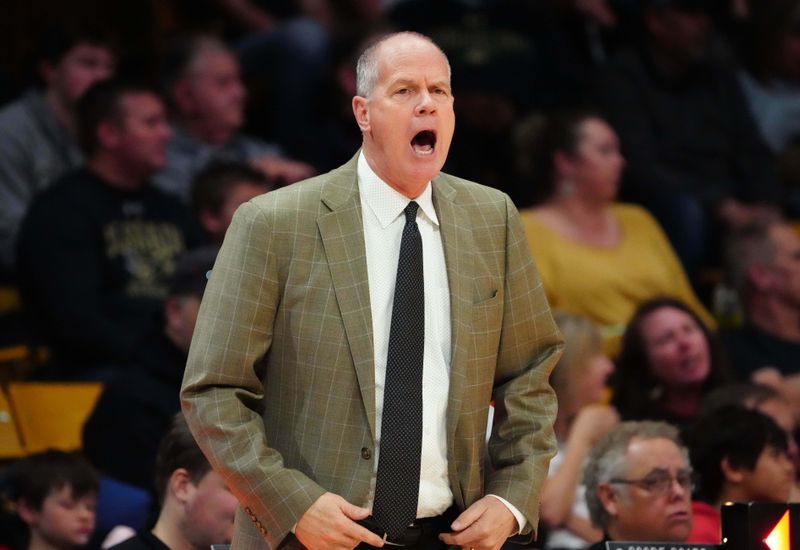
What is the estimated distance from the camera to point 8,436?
5031mm

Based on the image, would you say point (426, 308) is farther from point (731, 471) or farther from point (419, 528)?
point (731, 471)

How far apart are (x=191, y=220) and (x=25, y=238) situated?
722 mm

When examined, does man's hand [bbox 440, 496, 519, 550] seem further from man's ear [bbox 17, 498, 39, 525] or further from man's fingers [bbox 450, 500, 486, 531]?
man's ear [bbox 17, 498, 39, 525]

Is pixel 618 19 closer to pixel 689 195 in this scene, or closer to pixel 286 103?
pixel 689 195

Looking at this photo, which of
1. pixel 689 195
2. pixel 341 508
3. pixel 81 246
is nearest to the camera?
pixel 341 508

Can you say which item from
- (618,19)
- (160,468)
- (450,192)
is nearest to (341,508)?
(450,192)

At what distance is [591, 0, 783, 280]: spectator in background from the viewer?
281 inches

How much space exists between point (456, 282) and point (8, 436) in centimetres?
264

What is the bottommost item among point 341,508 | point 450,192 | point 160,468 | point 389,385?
point 160,468

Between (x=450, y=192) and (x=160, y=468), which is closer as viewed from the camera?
(x=450, y=192)

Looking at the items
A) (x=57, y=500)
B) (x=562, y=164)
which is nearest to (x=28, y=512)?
(x=57, y=500)

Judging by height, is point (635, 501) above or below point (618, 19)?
below

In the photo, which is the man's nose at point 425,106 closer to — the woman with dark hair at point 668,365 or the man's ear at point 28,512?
the man's ear at point 28,512

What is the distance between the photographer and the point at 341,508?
268 centimetres
